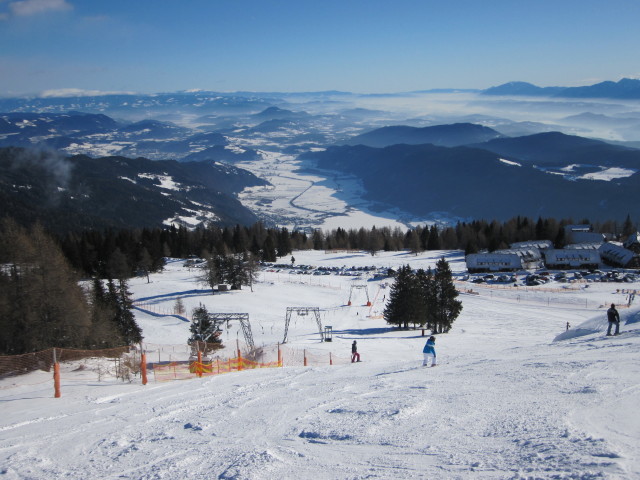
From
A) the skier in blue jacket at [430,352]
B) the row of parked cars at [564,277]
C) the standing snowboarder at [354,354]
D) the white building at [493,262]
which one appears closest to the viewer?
the skier in blue jacket at [430,352]

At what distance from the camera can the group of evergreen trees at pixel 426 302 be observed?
3441cm

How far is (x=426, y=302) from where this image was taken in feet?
117

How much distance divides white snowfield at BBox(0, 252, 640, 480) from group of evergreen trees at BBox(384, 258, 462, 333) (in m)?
17.1

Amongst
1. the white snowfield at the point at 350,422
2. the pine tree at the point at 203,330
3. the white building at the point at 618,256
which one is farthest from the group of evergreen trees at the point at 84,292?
the white building at the point at 618,256

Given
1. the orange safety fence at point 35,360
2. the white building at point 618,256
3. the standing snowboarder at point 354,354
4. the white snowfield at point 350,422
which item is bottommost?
the white building at point 618,256

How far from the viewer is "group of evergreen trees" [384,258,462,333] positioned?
34.4 meters

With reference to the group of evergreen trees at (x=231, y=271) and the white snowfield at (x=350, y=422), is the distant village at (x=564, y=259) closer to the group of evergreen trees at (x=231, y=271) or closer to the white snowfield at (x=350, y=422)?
the group of evergreen trees at (x=231, y=271)

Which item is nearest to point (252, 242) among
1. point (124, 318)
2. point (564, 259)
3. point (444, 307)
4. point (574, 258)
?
point (564, 259)

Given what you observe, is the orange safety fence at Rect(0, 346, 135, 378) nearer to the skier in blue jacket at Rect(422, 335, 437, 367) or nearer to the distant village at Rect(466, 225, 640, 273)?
the skier in blue jacket at Rect(422, 335, 437, 367)

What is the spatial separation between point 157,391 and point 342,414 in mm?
6030

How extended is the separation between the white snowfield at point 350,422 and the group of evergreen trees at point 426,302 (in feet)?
56.1

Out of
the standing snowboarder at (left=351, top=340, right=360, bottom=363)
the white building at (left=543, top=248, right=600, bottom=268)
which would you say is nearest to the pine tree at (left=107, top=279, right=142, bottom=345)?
the standing snowboarder at (left=351, top=340, right=360, bottom=363)

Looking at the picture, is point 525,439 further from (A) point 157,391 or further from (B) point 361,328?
(B) point 361,328

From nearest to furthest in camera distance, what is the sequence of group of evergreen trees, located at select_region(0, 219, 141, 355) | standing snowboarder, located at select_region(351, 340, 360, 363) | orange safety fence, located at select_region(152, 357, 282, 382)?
orange safety fence, located at select_region(152, 357, 282, 382), group of evergreen trees, located at select_region(0, 219, 141, 355), standing snowboarder, located at select_region(351, 340, 360, 363)
